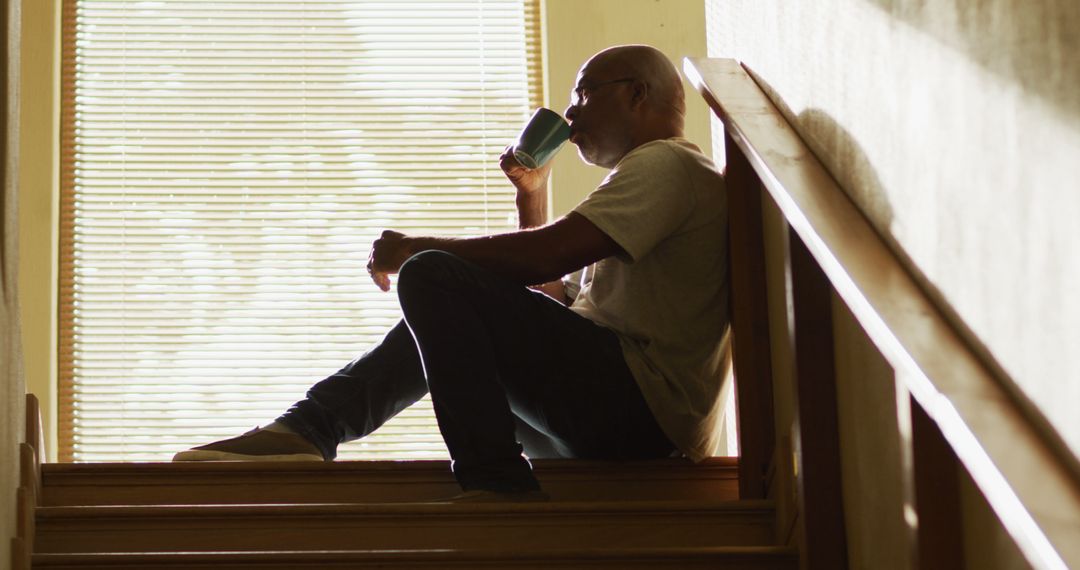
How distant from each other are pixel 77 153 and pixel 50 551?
2.89m

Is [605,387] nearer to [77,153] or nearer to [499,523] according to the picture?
[499,523]

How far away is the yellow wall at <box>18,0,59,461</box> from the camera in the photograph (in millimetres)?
4371

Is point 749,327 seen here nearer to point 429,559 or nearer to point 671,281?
point 671,281

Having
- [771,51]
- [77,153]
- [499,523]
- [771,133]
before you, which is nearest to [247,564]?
[499,523]

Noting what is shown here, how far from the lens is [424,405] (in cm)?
464

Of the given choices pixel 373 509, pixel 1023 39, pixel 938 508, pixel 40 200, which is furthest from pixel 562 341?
pixel 40 200

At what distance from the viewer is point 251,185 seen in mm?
4637

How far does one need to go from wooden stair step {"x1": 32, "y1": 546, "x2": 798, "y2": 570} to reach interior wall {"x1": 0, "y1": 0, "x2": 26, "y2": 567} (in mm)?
115

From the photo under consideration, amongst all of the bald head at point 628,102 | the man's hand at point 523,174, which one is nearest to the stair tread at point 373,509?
the bald head at point 628,102

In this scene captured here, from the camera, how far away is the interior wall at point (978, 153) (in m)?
1.02

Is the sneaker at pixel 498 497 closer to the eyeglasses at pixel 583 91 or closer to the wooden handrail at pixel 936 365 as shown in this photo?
the wooden handrail at pixel 936 365

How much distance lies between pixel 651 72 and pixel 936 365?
1459 millimetres

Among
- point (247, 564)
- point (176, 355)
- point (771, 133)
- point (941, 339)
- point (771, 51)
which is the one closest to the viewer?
point (941, 339)

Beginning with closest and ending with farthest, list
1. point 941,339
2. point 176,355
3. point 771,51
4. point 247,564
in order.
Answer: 1. point 941,339
2. point 247,564
3. point 771,51
4. point 176,355
